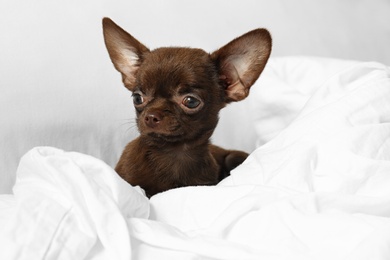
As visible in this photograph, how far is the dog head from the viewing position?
1.41 m

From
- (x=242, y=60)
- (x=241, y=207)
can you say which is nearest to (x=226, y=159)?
(x=242, y=60)

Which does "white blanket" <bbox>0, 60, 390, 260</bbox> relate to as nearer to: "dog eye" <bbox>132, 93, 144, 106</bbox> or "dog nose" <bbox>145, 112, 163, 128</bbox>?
"dog nose" <bbox>145, 112, 163, 128</bbox>

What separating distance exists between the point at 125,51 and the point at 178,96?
Result: 0.26 meters

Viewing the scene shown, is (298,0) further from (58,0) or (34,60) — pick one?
(34,60)

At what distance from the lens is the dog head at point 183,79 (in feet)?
4.62

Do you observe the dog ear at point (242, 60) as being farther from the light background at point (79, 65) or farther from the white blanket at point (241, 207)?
the light background at point (79, 65)

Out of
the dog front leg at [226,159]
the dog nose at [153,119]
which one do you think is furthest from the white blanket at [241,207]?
the dog front leg at [226,159]

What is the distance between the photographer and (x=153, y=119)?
4.42 feet

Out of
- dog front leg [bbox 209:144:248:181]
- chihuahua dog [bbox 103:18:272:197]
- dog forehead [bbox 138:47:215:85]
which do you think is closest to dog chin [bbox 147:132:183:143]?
chihuahua dog [bbox 103:18:272:197]

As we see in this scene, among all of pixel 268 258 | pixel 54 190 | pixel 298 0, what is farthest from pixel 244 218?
pixel 298 0

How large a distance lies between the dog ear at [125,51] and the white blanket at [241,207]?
1.41 feet

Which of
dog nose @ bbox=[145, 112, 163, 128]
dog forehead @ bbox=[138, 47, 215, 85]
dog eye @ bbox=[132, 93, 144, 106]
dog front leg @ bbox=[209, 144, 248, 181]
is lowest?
dog front leg @ bbox=[209, 144, 248, 181]

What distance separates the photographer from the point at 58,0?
1.75 metres

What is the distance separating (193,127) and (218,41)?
0.68 metres
